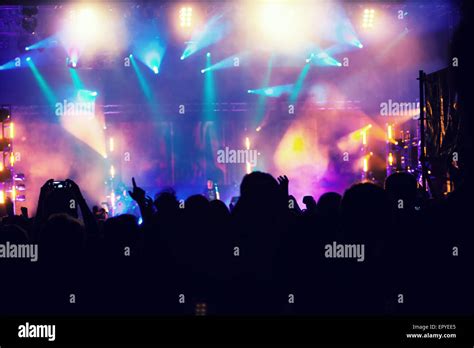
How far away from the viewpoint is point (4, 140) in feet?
35.4

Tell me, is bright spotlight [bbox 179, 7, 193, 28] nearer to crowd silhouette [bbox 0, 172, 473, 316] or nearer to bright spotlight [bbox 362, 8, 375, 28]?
bright spotlight [bbox 362, 8, 375, 28]

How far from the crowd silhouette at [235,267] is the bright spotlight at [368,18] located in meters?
10.0

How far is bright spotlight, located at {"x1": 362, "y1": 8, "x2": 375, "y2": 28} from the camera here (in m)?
12.1

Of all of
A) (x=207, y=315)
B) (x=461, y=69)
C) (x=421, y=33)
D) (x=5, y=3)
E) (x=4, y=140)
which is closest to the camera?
(x=207, y=315)

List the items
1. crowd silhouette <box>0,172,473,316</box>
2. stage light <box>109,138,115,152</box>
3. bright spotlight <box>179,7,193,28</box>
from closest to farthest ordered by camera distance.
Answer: crowd silhouette <box>0,172,473,316</box> → bright spotlight <box>179,7,193,28</box> → stage light <box>109,138,115,152</box>

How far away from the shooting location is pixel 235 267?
120 inches

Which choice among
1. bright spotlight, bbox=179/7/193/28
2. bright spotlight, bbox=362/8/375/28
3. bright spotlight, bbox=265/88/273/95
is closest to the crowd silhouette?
bright spotlight, bbox=362/8/375/28

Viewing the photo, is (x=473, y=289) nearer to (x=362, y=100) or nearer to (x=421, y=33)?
(x=421, y=33)

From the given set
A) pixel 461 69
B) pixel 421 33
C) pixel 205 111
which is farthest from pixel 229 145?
pixel 461 69

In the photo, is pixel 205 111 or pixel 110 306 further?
pixel 205 111

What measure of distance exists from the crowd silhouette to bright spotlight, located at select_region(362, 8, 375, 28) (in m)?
10.0

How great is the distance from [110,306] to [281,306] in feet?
3.39

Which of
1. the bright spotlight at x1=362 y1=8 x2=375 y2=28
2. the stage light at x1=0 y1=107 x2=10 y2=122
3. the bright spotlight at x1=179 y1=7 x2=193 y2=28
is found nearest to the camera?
the stage light at x1=0 y1=107 x2=10 y2=122

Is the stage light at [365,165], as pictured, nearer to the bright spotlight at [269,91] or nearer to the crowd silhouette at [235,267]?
the bright spotlight at [269,91]
